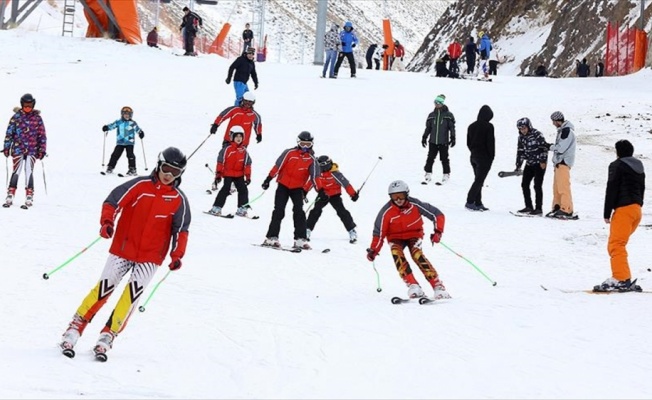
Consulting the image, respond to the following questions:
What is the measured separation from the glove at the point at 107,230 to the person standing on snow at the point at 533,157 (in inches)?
367

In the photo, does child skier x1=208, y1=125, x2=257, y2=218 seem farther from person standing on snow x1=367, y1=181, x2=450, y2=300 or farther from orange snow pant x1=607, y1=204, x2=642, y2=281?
orange snow pant x1=607, y1=204, x2=642, y2=281

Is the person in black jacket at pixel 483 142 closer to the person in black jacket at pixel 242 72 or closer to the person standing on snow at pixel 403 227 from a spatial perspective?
the person standing on snow at pixel 403 227

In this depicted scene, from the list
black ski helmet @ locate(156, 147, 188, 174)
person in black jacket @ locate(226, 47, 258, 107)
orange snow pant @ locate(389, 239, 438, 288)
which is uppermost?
person in black jacket @ locate(226, 47, 258, 107)

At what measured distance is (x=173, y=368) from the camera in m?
6.88

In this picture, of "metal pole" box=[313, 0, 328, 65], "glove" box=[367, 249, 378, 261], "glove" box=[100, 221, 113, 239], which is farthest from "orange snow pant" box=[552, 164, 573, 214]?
"metal pole" box=[313, 0, 328, 65]

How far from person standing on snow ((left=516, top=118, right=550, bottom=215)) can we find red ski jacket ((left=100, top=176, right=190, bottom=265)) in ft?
29.3

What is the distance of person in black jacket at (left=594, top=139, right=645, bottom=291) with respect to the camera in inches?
395

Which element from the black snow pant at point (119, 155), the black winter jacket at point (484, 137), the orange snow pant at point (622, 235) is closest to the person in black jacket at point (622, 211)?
the orange snow pant at point (622, 235)

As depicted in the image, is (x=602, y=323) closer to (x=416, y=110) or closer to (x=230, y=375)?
(x=230, y=375)

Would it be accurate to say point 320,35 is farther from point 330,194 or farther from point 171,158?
point 171,158

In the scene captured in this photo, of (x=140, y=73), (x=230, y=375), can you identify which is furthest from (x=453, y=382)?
(x=140, y=73)

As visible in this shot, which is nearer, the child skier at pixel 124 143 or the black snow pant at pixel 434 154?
the child skier at pixel 124 143

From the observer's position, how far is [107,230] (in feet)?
23.1

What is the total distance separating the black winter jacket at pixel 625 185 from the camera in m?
10.0
